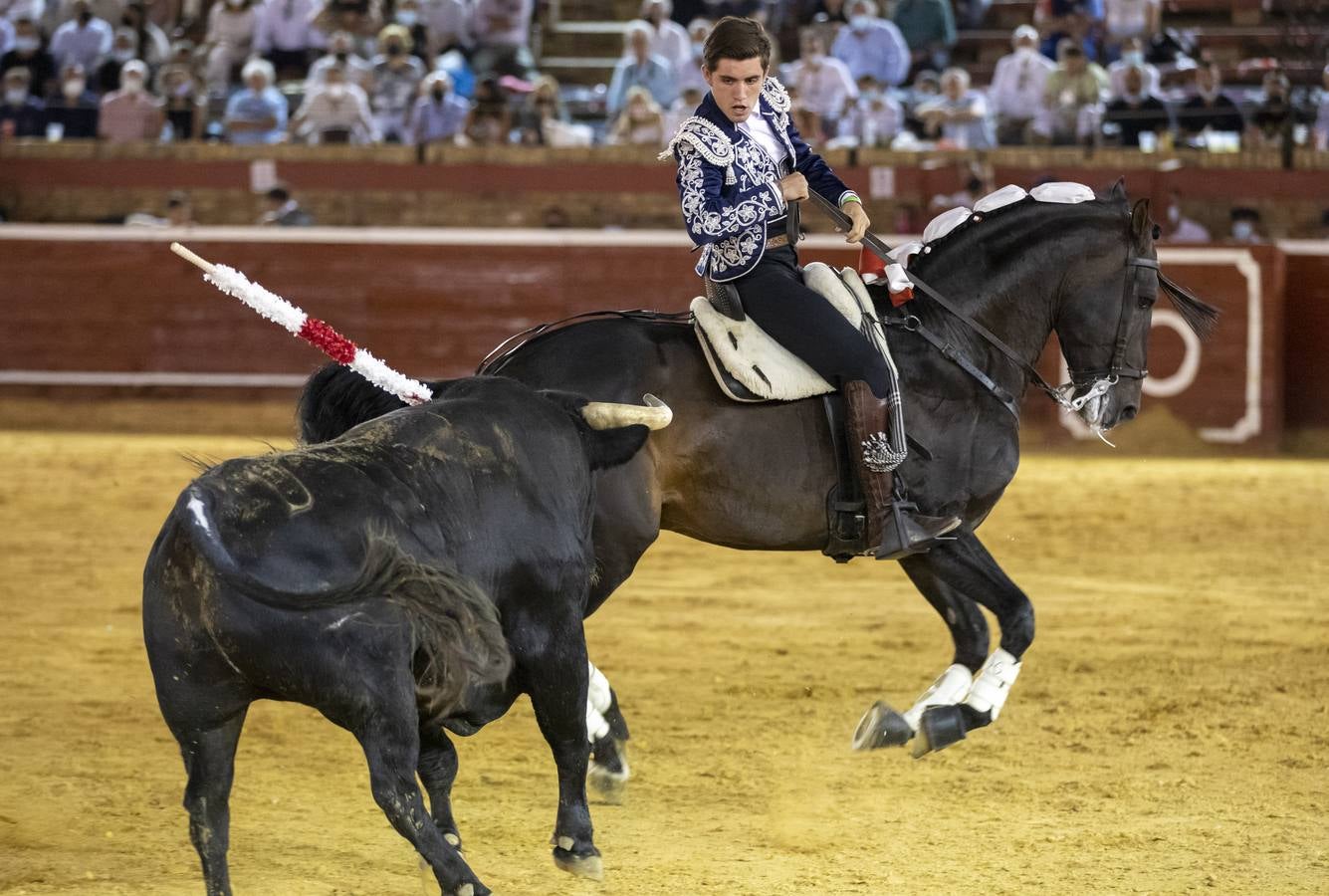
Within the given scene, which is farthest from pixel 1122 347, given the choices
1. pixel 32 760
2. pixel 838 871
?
pixel 32 760

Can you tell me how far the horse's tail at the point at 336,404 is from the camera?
424 cm

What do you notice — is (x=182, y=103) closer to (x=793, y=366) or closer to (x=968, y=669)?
(x=793, y=366)

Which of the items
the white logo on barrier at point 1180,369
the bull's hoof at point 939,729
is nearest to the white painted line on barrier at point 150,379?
the white logo on barrier at point 1180,369

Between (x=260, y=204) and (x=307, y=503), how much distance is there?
Result: 11810 millimetres

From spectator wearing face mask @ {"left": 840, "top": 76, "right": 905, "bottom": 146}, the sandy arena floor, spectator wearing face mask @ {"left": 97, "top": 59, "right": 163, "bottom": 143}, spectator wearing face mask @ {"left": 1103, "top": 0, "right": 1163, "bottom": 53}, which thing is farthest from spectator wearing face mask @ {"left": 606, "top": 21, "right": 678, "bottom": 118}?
the sandy arena floor

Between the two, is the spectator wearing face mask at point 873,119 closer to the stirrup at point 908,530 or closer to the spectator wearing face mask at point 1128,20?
the spectator wearing face mask at point 1128,20

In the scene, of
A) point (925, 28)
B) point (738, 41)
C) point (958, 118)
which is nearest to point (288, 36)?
point (925, 28)

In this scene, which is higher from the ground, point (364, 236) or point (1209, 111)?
point (1209, 111)

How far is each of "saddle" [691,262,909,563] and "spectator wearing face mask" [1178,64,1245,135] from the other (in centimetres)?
979

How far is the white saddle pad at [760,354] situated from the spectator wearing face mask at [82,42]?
13.0 metres

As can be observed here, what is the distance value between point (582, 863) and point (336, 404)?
4.49 ft

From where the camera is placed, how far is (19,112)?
14.9m

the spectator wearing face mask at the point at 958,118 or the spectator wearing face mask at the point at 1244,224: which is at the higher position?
the spectator wearing face mask at the point at 958,118

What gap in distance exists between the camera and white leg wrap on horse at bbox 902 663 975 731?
4742mm
